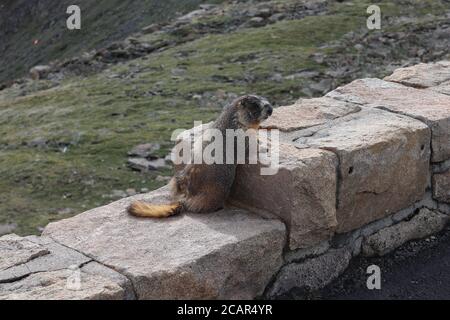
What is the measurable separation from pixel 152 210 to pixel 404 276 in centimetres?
187

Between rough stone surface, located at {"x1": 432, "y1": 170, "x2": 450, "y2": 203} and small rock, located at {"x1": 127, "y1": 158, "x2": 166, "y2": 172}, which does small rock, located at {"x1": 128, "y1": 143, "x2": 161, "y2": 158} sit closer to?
small rock, located at {"x1": 127, "y1": 158, "x2": 166, "y2": 172}

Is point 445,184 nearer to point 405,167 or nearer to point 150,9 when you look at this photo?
point 405,167

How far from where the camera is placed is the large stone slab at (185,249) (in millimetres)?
4375

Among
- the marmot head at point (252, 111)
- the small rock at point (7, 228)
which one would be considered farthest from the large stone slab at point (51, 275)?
the small rock at point (7, 228)

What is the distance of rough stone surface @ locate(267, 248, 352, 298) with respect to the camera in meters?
4.98

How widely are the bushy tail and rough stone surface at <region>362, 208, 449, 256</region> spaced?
1.45 meters

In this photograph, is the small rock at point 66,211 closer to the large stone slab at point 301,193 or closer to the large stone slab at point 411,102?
the large stone slab at point 411,102

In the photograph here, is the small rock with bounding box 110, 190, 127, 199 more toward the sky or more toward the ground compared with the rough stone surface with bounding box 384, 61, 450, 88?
more toward the ground

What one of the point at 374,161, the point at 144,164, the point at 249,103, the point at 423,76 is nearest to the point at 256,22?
the point at 144,164

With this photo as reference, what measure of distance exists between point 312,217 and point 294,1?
16.9 m

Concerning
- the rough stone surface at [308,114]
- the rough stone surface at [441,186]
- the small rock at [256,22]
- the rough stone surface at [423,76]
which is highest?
the rough stone surface at [423,76]

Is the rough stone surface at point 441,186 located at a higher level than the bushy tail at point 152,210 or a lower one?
lower

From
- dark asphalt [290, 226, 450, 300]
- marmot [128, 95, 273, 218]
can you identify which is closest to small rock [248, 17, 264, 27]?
dark asphalt [290, 226, 450, 300]

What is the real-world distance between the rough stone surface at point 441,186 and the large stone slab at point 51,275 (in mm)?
2807
